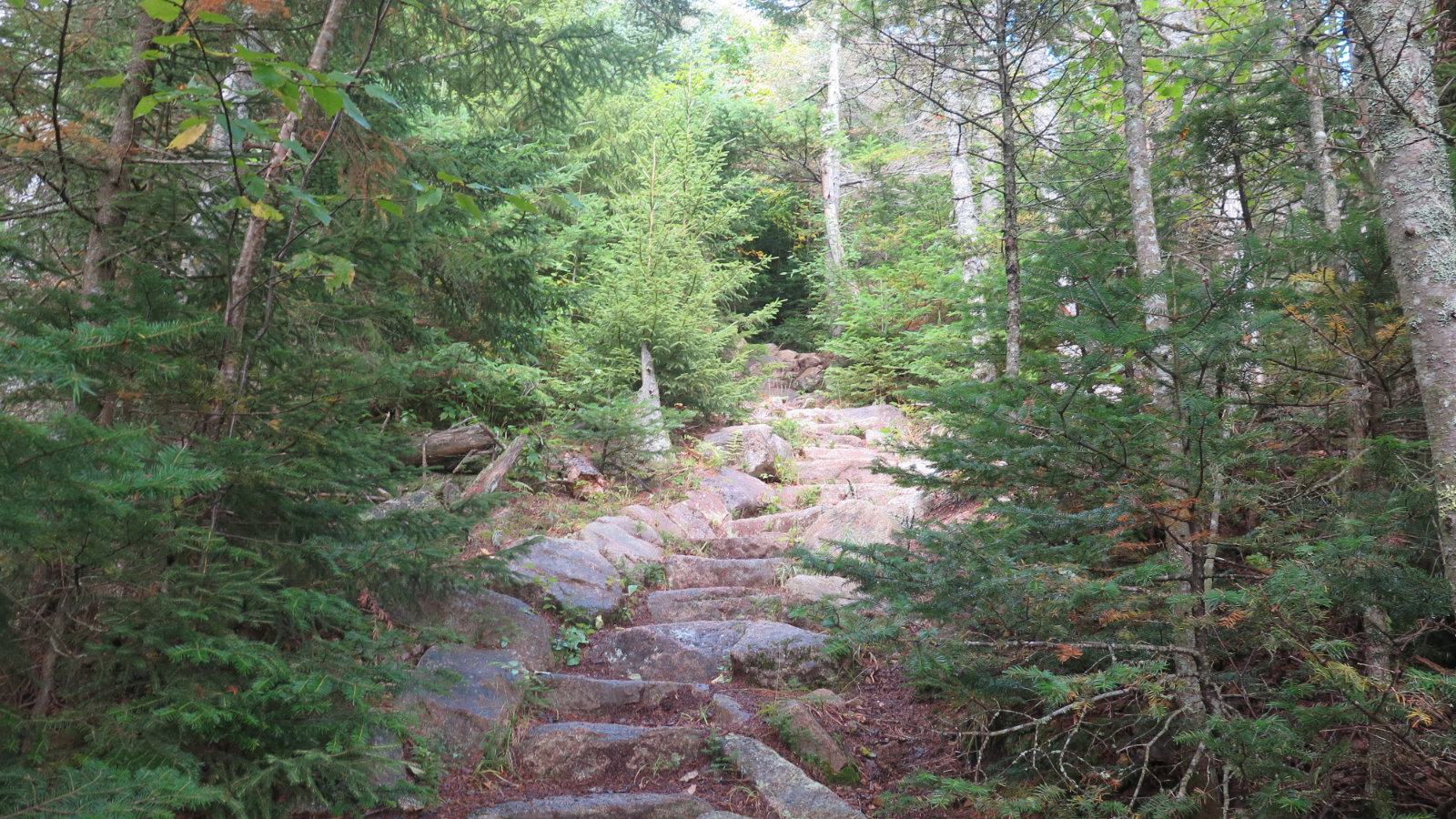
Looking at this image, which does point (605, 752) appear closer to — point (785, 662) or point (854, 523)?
point (785, 662)

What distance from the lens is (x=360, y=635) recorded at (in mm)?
3217

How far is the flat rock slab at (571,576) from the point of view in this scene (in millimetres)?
5973

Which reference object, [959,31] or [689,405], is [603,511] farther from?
[959,31]

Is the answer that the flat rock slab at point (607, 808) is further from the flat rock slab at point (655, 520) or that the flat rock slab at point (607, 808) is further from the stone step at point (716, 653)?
the flat rock slab at point (655, 520)

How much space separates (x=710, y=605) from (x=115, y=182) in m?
4.79

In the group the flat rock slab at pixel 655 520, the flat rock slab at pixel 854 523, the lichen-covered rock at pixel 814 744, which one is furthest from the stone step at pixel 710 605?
the lichen-covered rock at pixel 814 744

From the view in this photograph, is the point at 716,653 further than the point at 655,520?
No

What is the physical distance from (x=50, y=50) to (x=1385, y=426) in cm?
681

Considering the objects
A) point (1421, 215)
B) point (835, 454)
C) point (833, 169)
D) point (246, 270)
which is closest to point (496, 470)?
point (246, 270)

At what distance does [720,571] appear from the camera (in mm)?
7281

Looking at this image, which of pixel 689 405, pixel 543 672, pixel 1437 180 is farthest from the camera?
pixel 689 405

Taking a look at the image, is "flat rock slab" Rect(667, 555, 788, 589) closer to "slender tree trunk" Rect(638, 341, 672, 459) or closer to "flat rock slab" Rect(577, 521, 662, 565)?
"flat rock slab" Rect(577, 521, 662, 565)

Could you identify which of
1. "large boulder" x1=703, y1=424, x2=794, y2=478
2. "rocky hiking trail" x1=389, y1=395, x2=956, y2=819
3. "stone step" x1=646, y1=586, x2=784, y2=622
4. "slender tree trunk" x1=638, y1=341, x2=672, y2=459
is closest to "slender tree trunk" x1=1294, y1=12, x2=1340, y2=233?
"rocky hiking trail" x1=389, y1=395, x2=956, y2=819

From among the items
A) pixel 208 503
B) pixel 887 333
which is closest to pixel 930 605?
pixel 208 503
